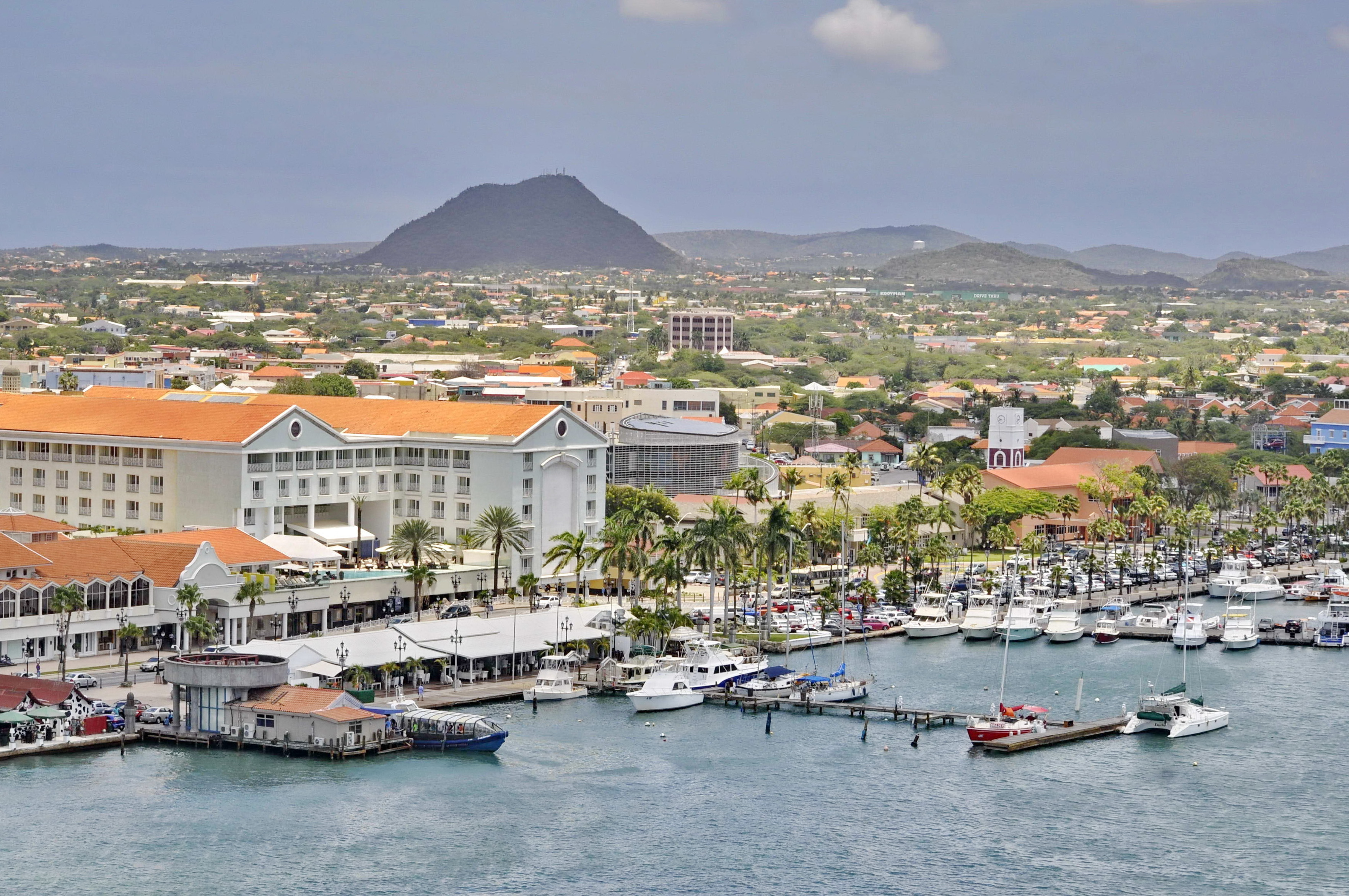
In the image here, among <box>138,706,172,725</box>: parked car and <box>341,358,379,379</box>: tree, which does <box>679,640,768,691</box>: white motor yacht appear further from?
<box>341,358,379,379</box>: tree

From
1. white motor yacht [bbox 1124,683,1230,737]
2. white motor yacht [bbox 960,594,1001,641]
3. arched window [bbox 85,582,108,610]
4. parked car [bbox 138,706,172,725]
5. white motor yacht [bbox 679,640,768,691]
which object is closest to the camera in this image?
→ parked car [bbox 138,706,172,725]

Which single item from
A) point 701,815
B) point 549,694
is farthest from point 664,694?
point 701,815

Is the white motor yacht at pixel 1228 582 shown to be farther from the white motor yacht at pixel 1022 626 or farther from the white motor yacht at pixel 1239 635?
the white motor yacht at pixel 1022 626

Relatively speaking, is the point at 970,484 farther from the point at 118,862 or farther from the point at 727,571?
the point at 118,862

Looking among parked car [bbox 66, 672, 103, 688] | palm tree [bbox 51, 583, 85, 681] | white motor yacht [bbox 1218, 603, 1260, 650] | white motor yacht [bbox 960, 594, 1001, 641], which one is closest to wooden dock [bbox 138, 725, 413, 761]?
parked car [bbox 66, 672, 103, 688]

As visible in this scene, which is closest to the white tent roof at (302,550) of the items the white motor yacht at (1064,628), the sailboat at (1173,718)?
the white motor yacht at (1064,628)

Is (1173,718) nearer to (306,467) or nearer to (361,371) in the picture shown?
(306,467)

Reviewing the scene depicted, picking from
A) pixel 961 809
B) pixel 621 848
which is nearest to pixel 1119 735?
pixel 961 809
